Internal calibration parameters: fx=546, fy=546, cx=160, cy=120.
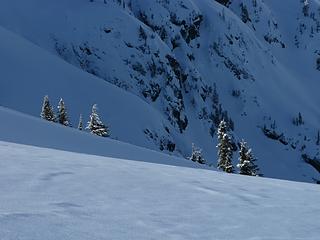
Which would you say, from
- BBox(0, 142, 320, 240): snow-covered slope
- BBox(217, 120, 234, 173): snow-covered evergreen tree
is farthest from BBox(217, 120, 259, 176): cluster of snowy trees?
BBox(0, 142, 320, 240): snow-covered slope

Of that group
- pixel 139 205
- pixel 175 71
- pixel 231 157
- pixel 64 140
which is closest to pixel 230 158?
pixel 231 157

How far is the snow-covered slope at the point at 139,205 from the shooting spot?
5.21 metres

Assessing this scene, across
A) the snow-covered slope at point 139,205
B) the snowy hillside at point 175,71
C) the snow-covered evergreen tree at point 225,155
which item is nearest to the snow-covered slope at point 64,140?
the snow-covered slope at point 139,205

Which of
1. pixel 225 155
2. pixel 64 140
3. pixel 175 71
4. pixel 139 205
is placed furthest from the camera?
pixel 175 71

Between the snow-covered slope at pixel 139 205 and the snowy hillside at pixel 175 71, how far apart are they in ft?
215

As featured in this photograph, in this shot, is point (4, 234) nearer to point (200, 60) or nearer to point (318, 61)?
point (200, 60)

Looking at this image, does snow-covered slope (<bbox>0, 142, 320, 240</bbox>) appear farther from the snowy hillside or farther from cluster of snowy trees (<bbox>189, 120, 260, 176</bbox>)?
the snowy hillside

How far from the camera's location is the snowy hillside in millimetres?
83625

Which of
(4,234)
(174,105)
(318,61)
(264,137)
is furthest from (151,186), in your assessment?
(318,61)

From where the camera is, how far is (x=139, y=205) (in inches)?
252

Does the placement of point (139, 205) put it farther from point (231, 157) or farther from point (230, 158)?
point (231, 157)

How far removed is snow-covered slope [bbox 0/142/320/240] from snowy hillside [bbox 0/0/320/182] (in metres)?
65.4

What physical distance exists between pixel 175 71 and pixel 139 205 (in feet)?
402

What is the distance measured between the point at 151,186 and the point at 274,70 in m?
163
